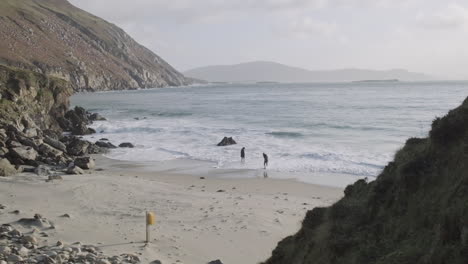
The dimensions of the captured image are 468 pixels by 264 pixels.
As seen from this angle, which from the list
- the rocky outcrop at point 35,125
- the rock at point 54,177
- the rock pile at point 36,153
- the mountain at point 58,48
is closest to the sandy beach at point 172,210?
the rock at point 54,177

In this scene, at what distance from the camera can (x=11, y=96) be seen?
34.5 meters

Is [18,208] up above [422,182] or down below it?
below

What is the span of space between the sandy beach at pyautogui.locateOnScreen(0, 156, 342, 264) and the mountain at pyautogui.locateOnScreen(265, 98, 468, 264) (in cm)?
581

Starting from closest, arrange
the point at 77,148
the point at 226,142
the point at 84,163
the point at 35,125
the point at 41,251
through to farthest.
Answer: the point at 41,251
the point at 84,163
the point at 77,148
the point at 35,125
the point at 226,142

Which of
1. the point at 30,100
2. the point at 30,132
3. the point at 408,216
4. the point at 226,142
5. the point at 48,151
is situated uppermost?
the point at 30,100

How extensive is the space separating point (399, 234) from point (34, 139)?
2746cm

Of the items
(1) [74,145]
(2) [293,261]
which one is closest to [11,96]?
(1) [74,145]

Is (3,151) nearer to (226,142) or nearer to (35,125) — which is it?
(35,125)

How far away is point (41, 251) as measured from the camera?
11.4 metres

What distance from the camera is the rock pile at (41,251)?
10641mm

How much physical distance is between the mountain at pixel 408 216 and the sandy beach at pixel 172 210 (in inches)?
229

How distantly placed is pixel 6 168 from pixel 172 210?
9950 millimetres

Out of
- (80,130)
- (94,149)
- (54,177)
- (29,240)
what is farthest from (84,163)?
(80,130)

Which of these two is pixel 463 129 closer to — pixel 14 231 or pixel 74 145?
pixel 14 231
